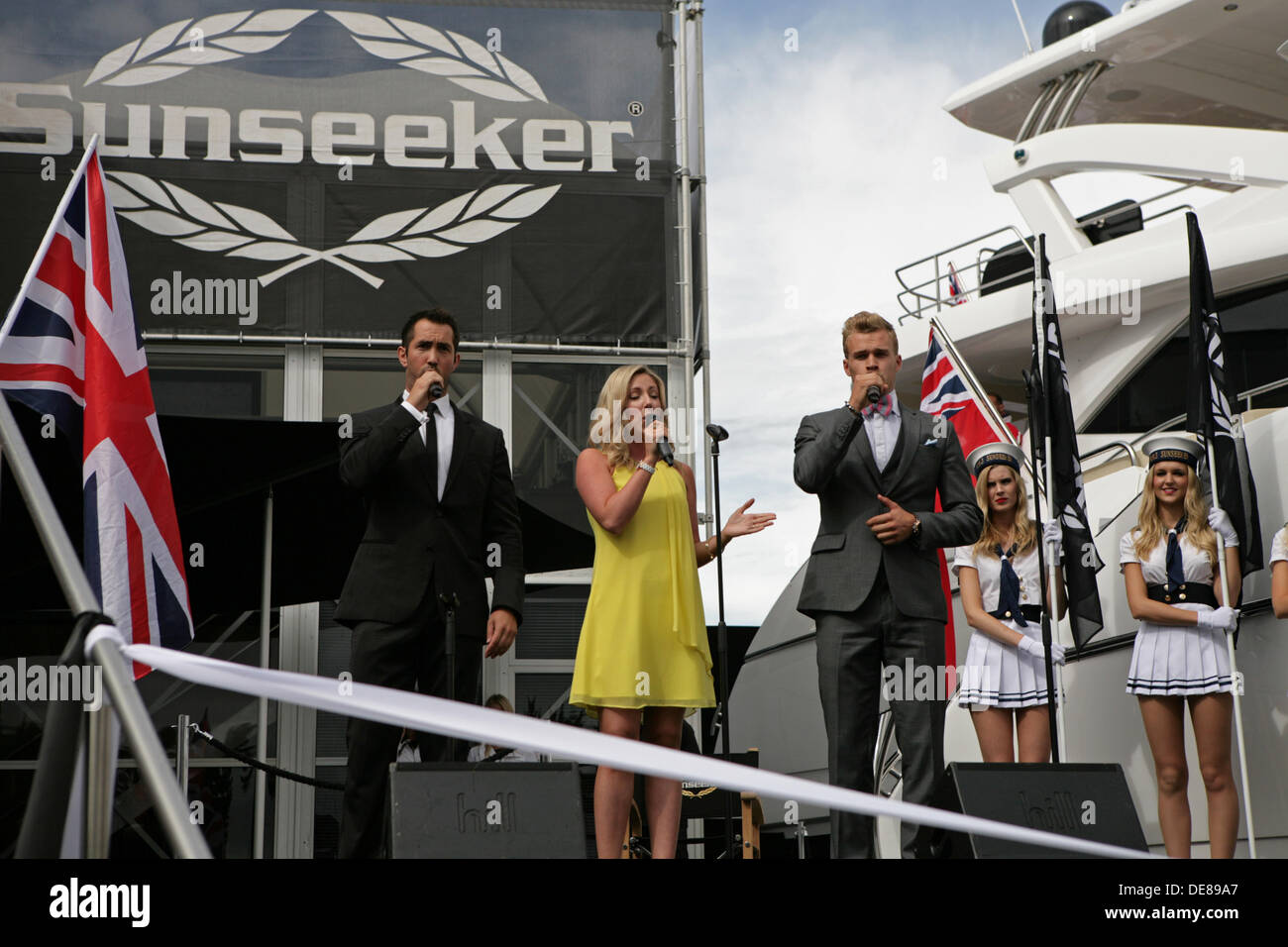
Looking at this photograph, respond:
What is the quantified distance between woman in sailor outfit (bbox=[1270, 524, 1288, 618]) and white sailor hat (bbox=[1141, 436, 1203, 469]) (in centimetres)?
45

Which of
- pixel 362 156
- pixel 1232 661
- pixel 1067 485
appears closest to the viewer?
pixel 1232 661

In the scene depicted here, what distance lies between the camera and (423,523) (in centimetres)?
416

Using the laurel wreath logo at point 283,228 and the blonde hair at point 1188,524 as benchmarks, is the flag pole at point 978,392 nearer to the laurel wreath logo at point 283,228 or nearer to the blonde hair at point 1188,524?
the blonde hair at point 1188,524

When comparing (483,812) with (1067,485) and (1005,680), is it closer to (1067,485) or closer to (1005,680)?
(1005,680)

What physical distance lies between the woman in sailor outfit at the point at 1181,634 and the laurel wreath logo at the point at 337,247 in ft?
21.6

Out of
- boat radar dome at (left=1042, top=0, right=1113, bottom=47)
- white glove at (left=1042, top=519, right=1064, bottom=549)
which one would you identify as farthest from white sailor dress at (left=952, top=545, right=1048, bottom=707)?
boat radar dome at (left=1042, top=0, right=1113, bottom=47)

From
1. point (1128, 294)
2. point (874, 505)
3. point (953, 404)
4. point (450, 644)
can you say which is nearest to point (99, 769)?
point (450, 644)

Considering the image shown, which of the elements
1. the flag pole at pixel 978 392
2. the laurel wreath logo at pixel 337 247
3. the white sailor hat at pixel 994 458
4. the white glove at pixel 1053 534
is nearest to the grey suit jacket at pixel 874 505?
the white sailor hat at pixel 994 458

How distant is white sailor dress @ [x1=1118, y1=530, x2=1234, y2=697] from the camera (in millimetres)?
5246

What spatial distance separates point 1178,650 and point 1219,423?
47.5 inches

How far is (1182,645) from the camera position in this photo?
530cm

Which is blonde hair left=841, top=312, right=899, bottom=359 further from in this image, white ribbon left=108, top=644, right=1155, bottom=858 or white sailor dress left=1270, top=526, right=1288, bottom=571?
white ribbon left=108, top=644, right=1155, bottom=858

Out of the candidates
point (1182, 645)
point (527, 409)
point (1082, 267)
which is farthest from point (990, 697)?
point (527, 409)
